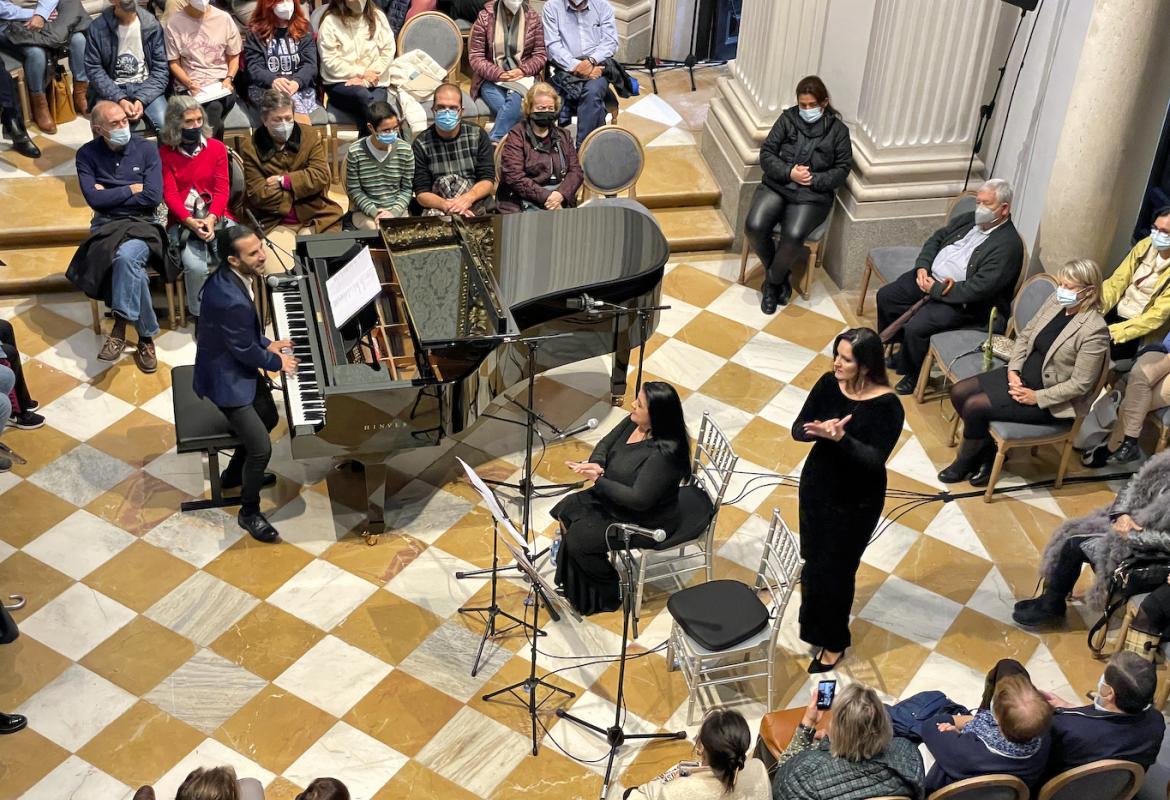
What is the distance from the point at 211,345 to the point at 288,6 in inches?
122

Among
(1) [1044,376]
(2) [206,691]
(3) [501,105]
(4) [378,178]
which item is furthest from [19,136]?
(1) [1044,376]

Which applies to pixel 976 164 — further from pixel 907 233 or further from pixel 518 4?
pixel 518 4

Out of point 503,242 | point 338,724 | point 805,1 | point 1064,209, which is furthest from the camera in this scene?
point 805,1

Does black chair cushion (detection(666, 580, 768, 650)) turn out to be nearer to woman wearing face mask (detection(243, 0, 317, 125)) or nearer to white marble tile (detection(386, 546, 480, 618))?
white marble tile (detection(386, 546, 480, 618))

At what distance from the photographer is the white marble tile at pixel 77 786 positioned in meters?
5.12

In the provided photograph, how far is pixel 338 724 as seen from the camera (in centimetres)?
545

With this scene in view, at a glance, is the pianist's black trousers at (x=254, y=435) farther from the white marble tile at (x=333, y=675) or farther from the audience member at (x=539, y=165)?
the audience member at (x=539, y=165)

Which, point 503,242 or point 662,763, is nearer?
point 662,763

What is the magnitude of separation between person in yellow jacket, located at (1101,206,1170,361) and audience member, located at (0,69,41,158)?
6.59 m

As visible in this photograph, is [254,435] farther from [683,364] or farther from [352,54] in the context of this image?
[352,54]

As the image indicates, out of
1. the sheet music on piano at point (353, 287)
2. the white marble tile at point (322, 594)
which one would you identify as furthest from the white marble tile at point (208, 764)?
the sheet music on piano at point (353, 287)

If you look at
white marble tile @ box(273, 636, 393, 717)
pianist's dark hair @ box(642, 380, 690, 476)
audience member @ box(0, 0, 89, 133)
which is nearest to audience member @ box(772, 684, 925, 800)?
pianist's dark hair @ box(642, 380, 690, 476)

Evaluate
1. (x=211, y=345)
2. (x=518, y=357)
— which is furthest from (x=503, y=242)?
(x=211, y=345)

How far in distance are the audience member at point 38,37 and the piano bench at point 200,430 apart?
3092 millimetres
